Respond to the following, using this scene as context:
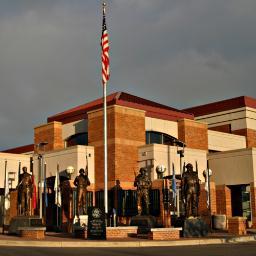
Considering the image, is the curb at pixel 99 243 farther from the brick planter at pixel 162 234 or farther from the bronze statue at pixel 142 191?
the bronze statue at pixel 142 191

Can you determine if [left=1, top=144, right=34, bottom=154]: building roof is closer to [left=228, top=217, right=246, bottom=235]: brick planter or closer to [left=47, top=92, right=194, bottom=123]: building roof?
[left=47, top=92, right=194, bottom=123]: building roof

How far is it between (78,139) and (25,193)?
14.7m

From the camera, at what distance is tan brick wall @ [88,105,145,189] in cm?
3544

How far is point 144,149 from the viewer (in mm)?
36344

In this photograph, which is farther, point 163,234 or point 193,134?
point 193,134

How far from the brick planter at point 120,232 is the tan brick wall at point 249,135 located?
2458 cm

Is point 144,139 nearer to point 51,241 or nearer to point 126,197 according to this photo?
point 126,197

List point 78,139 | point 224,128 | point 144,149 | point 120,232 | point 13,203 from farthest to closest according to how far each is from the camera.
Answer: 1. point 224,128
2. point 78,139
3. point 13,203
4. point 144,149
5. point 120,232

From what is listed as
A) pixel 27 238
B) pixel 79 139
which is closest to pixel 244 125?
pixel 79 139

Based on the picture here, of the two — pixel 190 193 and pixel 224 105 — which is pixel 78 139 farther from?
pixel 190 193

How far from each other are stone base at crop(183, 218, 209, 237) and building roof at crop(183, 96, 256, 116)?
24.4m

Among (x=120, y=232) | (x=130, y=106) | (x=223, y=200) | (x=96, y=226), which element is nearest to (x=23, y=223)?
(x=96, y=226)

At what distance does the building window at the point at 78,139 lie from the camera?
40.3 meters

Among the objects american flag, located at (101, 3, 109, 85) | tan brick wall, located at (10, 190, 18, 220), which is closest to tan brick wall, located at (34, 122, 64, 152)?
tan brick wall, located at (10, 190, 18, 220)
